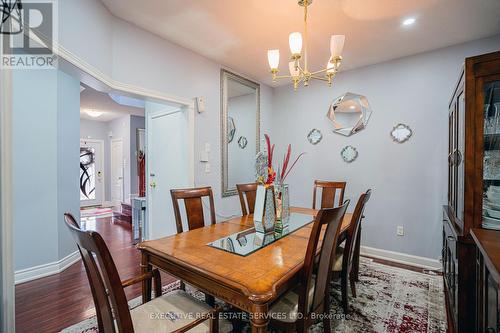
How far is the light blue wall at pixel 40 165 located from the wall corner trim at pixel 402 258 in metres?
4.05

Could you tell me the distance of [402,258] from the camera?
3076 mm

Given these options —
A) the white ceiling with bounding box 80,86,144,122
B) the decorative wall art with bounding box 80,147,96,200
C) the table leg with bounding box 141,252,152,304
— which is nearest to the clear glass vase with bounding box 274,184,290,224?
the table leg with bounding box 141,252,152,304

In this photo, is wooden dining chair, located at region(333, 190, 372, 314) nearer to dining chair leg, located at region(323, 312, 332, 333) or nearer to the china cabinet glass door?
dining chair leg, located at region(323, 312, 332, 333)

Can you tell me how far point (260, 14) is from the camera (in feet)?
7.09

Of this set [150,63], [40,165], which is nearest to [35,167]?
[40,165]

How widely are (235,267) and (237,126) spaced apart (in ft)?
8.84

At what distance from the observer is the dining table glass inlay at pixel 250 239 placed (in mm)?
1539

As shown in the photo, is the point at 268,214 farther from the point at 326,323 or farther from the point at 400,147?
the point at 400,147

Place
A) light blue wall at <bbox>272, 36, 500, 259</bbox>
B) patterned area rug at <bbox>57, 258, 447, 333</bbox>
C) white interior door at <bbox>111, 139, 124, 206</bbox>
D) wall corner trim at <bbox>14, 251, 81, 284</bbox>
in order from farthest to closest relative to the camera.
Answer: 1. white interior door at <bbox>111, 139, 124, 206</bbox>
2. light blue wall at <bbox>272, 36, 500, 259</bbox>
3. wall corner trim at <bbox>14, 251, 81, 284</bbox>
4. patterned area rug at <bbox>57, 258, 447, 333</bbox>

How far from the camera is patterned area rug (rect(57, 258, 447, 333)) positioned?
1840mm

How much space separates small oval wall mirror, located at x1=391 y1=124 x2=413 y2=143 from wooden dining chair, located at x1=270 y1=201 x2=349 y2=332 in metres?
2.31

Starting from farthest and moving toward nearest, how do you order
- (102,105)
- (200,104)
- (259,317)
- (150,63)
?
(102,105), (200,104), (150,63), (259,317)

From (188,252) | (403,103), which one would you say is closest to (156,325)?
(188,252)

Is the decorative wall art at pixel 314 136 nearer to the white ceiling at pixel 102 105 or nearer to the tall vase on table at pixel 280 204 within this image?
the tall vase on table at pixel 280 204
